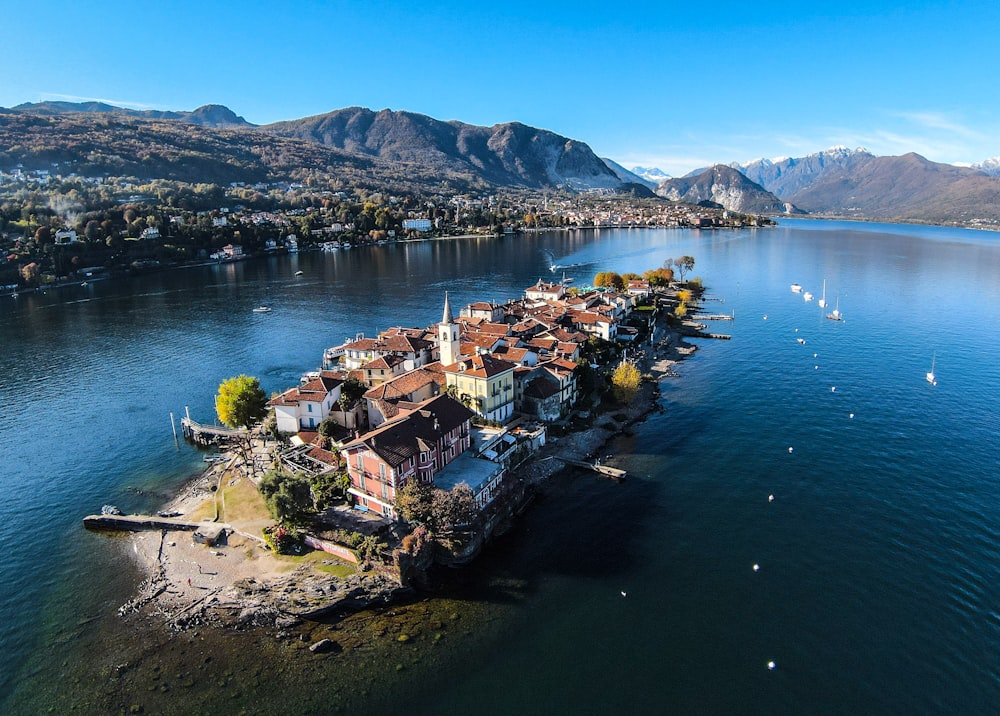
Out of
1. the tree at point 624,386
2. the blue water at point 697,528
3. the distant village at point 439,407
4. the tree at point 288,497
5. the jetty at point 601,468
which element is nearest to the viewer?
the blue water at point 697,528

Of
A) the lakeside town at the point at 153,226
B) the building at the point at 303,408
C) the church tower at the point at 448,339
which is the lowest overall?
the building at the point at 303,408

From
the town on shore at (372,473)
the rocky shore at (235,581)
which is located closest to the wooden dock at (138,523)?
the town on shore at (372,473)

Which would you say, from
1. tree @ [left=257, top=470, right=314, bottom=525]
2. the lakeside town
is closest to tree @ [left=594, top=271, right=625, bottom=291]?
tree @ [left=257, top=470, right=314, bottom=525]

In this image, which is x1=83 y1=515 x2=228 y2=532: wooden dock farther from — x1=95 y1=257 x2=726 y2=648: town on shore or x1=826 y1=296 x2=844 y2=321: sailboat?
x1=826 y1=296 x2=844 y2=321: sailboat

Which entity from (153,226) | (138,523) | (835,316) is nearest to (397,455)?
(138,523)

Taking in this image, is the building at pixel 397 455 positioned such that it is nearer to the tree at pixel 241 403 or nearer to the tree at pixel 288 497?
the tree at pixel 288 497

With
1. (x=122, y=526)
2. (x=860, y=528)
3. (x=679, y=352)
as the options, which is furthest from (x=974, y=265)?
(x=122, y=526)

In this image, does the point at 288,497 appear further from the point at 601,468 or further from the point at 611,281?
the point at 611,281
